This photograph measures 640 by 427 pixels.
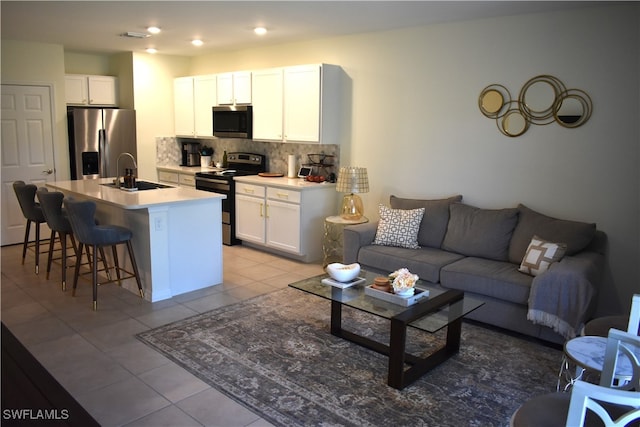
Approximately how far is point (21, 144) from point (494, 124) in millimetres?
5618

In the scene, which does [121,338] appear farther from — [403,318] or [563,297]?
[563,297]

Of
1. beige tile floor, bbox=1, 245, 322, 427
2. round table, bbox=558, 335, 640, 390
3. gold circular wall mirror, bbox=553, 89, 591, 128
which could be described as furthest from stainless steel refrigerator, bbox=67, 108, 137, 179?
round table, bbox=558, 335, 640, 390

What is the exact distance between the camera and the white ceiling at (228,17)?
4055mm

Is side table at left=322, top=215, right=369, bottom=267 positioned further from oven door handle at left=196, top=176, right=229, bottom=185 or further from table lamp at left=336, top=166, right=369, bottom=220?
oven door handle at left=196, top=176, right=229, bottom=185

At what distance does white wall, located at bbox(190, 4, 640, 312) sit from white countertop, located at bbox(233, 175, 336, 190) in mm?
449

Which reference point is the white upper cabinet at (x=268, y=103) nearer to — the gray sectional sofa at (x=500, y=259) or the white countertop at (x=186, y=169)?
the white countertop at (x=186, y=169)

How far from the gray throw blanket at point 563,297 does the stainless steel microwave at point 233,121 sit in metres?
4.02

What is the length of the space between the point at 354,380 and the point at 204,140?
214 inches

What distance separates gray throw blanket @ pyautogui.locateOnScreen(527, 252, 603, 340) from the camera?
10.9 ft

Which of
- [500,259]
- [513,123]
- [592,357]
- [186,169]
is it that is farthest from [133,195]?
[592,357]

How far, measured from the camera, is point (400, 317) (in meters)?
2.95

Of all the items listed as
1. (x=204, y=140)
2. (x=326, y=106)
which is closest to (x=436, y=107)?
(x=326, y=106)

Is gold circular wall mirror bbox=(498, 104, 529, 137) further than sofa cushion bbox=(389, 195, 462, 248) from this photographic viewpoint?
No

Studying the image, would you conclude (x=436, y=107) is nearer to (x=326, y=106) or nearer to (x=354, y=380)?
(x=326, y=106)
